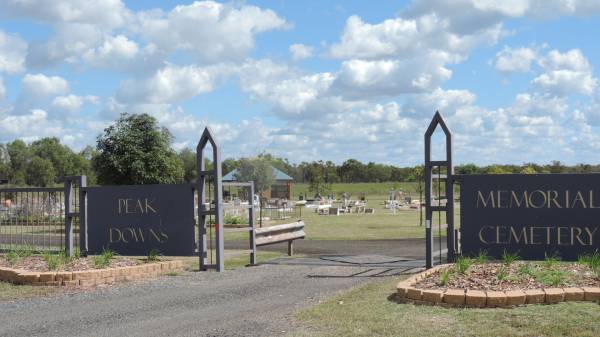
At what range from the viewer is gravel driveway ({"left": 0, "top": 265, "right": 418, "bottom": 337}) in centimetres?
714

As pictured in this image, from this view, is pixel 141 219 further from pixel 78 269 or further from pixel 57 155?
pixel 57 155

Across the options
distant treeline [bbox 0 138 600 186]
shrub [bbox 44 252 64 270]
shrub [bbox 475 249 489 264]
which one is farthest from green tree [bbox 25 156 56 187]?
shrub [bbox 475 249 489 264]

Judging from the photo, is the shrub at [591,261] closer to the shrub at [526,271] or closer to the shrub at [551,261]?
the shrub at [551,261]

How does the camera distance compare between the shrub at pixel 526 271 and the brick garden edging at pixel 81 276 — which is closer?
the shrub at pixel 526 271

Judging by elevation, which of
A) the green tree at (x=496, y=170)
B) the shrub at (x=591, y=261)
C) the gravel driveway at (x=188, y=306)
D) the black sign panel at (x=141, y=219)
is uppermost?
the green tree at (x=496, y=170)

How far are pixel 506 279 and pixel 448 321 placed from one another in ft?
5.25

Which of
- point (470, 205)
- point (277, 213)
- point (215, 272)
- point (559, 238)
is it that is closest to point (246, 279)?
point (215, 272)

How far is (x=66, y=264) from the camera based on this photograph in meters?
11.1

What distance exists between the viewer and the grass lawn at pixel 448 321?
625 centimetres

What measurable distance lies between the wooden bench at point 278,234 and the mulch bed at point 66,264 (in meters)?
2.79

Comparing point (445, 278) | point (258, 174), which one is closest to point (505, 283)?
point (445, 278)

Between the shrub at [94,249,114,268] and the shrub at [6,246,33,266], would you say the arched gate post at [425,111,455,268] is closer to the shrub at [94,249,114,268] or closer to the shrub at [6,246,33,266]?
the shrub at [94,249,114,268]

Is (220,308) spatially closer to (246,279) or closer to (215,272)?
(246,279)

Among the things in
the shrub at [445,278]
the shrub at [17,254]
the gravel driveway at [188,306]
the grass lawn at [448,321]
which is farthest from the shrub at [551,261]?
the shrub at [17,254]
